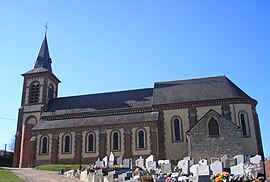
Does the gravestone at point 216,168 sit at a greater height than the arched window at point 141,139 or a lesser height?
lesser

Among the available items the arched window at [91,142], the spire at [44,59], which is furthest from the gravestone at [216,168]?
the spire at [44,59]

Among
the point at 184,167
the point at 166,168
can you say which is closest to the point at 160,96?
the point at 166,168

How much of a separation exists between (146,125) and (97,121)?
629cm

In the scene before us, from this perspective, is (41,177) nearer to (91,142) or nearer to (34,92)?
(91,142)

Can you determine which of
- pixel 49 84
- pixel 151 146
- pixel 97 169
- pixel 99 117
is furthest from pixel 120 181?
pixel 49 84

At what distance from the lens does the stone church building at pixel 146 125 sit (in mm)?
32000

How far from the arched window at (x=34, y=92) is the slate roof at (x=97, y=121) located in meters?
4.39

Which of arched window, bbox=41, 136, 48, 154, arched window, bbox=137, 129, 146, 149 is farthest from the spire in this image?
arched window, bbox=137, 129, 146, 149

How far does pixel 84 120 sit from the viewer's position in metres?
39.5

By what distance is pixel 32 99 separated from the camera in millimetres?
44281

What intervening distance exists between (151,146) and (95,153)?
658 cm

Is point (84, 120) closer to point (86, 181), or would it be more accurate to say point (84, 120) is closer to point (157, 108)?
point (157, 108)

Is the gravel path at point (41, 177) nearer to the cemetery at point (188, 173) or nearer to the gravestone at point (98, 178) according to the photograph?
the cemetery at point (188, 173)

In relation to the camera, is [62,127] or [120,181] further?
[62,127]
